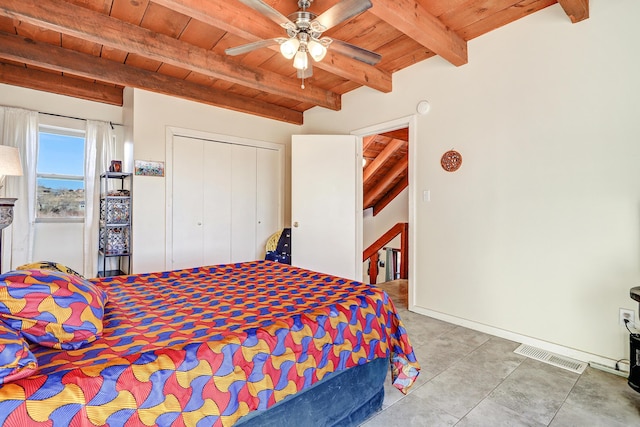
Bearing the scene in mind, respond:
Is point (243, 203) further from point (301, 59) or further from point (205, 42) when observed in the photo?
point (301, 59)

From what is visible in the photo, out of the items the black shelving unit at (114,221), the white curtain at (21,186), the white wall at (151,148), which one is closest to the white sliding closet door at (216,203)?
the white wall at (151,148)

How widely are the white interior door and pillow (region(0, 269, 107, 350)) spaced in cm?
289

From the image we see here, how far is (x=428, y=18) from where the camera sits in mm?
2348

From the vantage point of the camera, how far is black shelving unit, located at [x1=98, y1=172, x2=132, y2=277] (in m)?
3.31

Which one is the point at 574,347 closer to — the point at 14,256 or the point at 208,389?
the point at 208,389

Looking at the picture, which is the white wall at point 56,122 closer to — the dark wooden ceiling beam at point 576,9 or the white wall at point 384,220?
the dark wooden ceiling beam at point 576,9

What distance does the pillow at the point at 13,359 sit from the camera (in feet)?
2.61

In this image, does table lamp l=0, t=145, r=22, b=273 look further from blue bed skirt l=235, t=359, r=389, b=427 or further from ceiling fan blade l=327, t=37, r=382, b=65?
ceiling fan blade l=327, t=37, r=382, b=65

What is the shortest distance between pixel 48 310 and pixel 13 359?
10.9 inches

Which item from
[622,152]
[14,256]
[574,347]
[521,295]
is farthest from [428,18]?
[14,256]

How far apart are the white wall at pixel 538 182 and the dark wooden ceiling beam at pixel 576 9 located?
0.22 ft

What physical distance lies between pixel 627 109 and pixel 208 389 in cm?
287

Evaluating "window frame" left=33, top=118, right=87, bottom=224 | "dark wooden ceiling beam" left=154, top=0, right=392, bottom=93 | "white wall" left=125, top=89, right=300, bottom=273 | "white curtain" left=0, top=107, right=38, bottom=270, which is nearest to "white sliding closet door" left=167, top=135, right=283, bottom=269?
"white wall" left=125, top=89, right=300, bottom=273

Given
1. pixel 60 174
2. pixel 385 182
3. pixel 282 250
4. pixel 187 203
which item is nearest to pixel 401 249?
pixel 385 182
